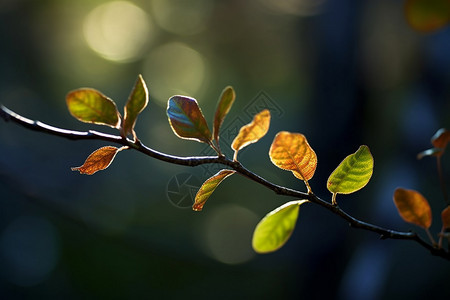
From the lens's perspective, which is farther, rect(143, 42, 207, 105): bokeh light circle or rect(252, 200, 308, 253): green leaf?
rect(143, 42, 207, 105): bokeh light circle

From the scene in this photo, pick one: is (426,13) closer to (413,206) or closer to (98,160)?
(413,206)

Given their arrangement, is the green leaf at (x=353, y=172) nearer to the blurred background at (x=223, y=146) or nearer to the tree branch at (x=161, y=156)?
the tree branch at (x=161, y=156)

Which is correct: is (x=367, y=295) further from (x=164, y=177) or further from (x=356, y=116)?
(x=164, y=177)

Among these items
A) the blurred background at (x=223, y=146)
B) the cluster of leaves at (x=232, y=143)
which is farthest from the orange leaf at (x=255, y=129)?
the blurred background at (x=223, y=146)

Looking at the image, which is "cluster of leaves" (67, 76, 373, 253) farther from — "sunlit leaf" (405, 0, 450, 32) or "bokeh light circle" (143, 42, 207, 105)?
"bokeh light circle" (143, 42, 207, 105)

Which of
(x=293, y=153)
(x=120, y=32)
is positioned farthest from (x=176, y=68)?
(x=293, y=153)

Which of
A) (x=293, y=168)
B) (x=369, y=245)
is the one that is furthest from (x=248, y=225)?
(x=293, y=168)

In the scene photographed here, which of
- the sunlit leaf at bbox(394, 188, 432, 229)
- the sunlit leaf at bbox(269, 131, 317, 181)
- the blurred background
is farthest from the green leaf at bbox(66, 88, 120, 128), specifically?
the blurred background
